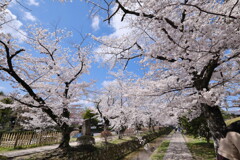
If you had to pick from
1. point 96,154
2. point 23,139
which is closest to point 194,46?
point 96,154

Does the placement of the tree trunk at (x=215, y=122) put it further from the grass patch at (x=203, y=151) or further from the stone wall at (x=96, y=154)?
the stone wall at (x=96, y=154)

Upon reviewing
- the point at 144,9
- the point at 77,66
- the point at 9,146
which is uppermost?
the point at 77,66

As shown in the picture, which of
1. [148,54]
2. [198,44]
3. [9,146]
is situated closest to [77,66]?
[148,54]

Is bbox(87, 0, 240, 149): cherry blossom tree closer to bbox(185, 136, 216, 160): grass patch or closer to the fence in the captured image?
bbox(185, 136, 216, 160): grass patch

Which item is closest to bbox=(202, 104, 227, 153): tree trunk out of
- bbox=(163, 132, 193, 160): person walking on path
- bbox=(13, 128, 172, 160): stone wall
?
bbox=(163, 132, 193, 160): person walking on path

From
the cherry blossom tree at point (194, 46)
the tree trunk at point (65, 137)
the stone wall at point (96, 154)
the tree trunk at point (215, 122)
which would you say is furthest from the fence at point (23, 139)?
the tree trunk at point (215, 122)

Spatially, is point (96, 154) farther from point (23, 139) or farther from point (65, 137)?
point (23, 139)

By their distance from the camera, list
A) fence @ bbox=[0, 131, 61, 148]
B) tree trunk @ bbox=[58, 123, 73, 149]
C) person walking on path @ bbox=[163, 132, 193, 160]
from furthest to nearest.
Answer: fence @ bbox=[0, 131, 61, 148], tree trunk @ bbox=[58, 123, 73, 149], person walking on path @ bbox=[163, 132, 193, 160]

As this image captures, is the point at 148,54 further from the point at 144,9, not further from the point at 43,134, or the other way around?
the point at 43,134

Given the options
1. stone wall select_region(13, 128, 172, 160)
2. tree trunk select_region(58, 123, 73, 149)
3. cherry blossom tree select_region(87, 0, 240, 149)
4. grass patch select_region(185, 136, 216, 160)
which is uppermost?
cherry blossom tree select_region(87, 0, 240, 149)

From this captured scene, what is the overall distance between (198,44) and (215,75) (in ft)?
12.2

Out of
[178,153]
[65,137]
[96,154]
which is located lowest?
[178,153]

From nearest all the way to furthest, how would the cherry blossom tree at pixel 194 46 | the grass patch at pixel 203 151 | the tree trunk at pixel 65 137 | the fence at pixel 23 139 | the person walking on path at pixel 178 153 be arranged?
1. the cherry blossom tree at pixel 194 46
2. the grass patch at pixel 203 151
3. the person walking on path at pixel 178 153
4. the tree trunk at pixel 65 137
5. the fence at pixel 23 139

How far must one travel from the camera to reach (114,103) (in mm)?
21203
